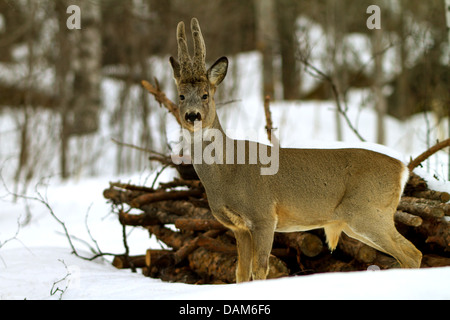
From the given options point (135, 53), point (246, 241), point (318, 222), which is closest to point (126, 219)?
point (246, 241)

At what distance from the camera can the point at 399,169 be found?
436 cm

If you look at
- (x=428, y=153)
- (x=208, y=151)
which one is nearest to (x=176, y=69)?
(x=208, y=151)

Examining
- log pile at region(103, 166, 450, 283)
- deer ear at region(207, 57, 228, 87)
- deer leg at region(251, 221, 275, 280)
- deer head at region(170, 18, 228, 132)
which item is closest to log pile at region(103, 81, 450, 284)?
log pile at region(103, 166, 450, 283)

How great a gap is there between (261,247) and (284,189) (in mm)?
556

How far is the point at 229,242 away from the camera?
5324mm

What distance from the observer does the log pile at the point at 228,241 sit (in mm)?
4672

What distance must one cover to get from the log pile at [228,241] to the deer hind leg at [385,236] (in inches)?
16.0

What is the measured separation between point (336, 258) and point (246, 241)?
1.22 m

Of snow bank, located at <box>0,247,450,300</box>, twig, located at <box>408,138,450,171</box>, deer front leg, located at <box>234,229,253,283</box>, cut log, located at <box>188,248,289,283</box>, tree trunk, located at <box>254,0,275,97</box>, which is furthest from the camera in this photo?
tree trunk, located at <box>254,0,275,97</box>

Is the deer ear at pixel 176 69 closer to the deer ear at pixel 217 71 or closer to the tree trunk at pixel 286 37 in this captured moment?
the deer ear at pixel 217 71

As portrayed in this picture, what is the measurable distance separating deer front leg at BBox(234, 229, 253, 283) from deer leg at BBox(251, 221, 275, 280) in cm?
26

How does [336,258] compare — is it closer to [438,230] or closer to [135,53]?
[438,230]

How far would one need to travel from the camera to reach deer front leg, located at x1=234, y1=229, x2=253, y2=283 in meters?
4.28

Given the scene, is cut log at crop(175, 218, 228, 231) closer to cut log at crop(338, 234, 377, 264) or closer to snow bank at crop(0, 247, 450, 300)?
snow bank at crop(0, 247, 450, 300)
